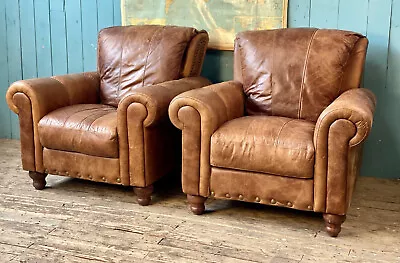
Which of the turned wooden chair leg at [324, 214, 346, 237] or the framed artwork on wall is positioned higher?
the framed artwork on wall

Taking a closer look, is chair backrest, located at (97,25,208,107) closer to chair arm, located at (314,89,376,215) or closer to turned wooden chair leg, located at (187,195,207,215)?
turned wooden chair leg, located at (187,195,207,215)

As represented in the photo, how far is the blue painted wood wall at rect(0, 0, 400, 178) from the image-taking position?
10.2ft

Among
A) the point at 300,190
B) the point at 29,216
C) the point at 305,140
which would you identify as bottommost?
the point at 29,216

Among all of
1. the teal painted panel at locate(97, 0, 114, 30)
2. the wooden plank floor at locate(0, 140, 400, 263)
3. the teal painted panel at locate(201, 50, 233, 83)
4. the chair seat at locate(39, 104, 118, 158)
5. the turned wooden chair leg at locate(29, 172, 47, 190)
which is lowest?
the wooden plank floor at locate(0, 140, 400, 263)

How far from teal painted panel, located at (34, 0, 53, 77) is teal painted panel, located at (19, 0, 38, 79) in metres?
0.03

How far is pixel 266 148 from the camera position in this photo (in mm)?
2404

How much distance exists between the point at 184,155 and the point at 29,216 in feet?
2.76

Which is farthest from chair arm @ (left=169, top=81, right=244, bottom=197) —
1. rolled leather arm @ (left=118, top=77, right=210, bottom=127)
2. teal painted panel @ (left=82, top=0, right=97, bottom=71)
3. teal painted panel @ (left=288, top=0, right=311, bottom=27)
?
teal painted panel @ (left=82, top=0, right=97, bottom=71)

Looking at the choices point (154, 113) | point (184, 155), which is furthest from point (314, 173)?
point (154, 113)

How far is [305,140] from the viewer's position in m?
2.38

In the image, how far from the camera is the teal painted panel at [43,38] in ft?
12.8

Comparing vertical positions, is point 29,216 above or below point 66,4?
below

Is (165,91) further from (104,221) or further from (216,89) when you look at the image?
(104,221)

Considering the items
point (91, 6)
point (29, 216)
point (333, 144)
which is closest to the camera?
point (333, 144)
